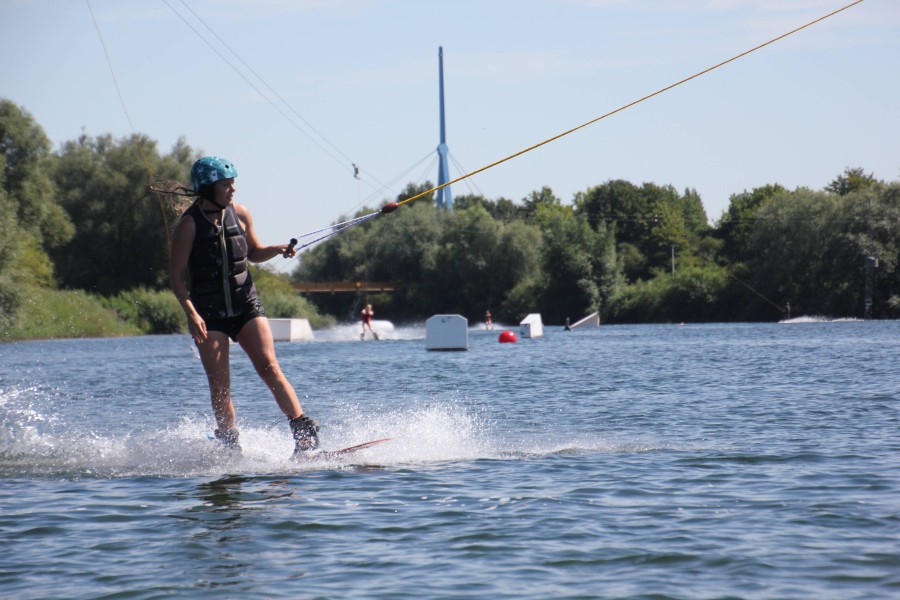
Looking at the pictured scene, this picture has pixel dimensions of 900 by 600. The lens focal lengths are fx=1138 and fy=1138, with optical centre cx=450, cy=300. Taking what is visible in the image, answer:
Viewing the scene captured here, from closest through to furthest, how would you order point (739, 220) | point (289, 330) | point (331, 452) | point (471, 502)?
point (471, 502) → point (331, 452) → point (289, 330) → point (739, 220)

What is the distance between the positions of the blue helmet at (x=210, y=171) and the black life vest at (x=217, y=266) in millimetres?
187

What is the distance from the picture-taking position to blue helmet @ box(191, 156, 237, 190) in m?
7.71

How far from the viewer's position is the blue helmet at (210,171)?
7.71 meters

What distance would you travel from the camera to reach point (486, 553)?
557cm

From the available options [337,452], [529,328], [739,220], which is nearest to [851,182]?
[739,220]

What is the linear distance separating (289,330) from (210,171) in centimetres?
4232

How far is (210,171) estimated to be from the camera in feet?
25.3

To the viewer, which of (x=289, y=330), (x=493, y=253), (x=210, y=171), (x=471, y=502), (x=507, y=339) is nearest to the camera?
(x=471, y=502)

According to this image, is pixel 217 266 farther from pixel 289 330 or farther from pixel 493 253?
pixel 493 253

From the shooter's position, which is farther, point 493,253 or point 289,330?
point 493,253

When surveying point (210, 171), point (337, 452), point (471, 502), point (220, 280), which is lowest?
point (471, 502)

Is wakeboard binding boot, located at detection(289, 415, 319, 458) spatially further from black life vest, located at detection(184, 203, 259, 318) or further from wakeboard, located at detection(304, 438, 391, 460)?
black life vest, located at detection(184, 203, 259, 318)

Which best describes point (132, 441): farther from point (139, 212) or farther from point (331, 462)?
point (139, 212)

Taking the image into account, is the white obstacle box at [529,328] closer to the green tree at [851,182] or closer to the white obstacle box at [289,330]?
the white obstacle box at [289,330]
